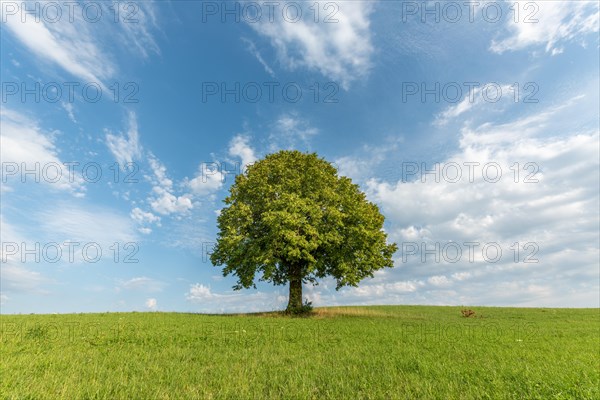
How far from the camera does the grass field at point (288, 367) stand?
879cm

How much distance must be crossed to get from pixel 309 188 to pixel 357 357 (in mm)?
23632

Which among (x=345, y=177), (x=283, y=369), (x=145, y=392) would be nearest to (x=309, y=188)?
(x=345, y=177)

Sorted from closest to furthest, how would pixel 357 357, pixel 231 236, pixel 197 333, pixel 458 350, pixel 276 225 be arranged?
pixel 357 357 → pixel 458 350 → pixel 197 333 → pixel 276 225 → pixel 231 236

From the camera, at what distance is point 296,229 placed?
3212 centimetres

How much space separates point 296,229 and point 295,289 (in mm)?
7525

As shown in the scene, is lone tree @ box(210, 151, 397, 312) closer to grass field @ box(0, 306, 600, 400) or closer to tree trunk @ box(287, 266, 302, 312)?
tree trunk @ box(287, 266, 302, 312)

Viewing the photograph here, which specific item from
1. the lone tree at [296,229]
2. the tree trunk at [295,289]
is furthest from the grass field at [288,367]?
the tree trunk at [295,289]

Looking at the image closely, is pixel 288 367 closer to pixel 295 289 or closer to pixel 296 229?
pixel 296 229

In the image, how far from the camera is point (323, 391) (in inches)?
350

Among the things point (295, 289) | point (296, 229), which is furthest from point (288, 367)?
point (295, 289)

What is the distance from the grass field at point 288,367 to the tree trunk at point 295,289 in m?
17.3

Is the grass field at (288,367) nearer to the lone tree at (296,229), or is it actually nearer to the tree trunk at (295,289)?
the lone tree at (296,229)

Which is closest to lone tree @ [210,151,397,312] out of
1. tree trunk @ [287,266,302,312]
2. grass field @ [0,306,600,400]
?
tree trunk @ [287,266,302,312]

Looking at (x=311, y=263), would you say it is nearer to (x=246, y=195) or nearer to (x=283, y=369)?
(x=246, y=195)
